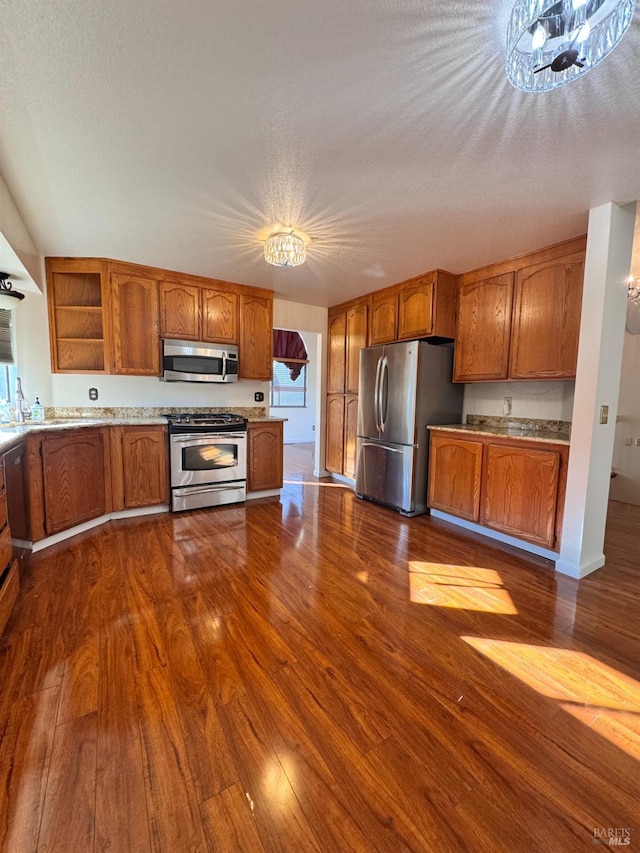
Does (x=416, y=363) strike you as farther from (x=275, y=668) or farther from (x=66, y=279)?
(x=66, y=279)

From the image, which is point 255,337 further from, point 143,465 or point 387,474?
point 387,474

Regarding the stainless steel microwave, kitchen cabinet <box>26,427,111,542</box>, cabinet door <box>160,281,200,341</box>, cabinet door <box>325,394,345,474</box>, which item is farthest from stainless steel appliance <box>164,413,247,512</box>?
cabinet door <box>325,394,345,474</box>

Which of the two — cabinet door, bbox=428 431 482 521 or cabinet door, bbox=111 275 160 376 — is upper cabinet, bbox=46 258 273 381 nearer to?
cabinet door, bbox=111 275 160 376

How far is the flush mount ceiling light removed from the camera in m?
1.00

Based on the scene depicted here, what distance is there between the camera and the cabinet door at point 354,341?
434cm

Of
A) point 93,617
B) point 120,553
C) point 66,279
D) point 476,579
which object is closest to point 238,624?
point 93,617

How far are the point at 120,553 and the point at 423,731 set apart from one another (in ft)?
7.47

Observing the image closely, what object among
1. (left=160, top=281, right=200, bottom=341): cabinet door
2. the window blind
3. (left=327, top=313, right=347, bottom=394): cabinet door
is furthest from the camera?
(left=327, top=313, right=347, bottom=394): cabinet door

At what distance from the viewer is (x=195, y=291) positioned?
3719 mm

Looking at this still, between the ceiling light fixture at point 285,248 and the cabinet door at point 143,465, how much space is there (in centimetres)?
191

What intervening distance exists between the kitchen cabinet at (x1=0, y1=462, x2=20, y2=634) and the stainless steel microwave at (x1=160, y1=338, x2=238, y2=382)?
6.37 ft

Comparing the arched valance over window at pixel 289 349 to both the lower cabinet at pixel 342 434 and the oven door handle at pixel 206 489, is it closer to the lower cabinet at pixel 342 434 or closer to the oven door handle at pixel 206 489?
the lower cabinet at pixel 342 434

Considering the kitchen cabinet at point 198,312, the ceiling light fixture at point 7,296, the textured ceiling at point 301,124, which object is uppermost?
the textured ceiling at point 301,124

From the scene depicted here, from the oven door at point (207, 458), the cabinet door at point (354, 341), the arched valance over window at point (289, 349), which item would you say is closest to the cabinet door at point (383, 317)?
the cabinet door at point (354, 341)
